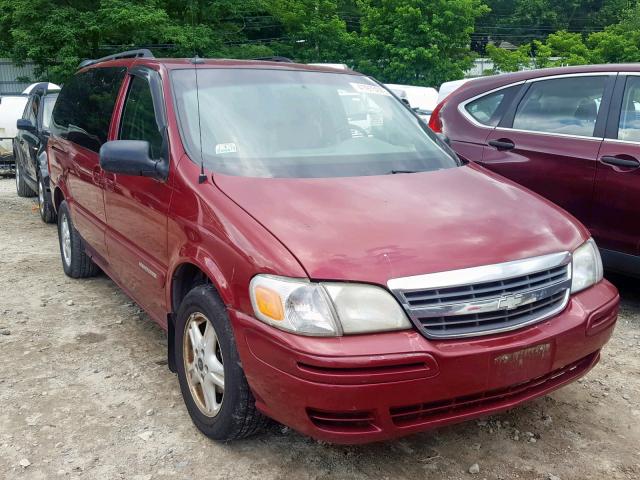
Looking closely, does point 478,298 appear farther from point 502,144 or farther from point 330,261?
point 502,144

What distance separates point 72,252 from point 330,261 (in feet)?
11.8

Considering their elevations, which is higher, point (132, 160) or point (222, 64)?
point (222, 64)

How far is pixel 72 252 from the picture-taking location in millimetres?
5379

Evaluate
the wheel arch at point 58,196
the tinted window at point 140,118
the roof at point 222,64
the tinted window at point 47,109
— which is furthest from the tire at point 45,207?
the tinted window at point 140,118

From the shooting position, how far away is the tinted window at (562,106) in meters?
4.80

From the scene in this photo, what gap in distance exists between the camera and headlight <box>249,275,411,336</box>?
7.72 ft

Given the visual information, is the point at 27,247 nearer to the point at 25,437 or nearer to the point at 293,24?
the point at 25,437

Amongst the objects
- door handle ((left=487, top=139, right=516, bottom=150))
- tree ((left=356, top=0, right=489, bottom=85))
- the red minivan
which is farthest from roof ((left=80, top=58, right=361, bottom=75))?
tree ((left=356, top=0, right=489, bottom=85))

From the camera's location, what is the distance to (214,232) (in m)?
2.76

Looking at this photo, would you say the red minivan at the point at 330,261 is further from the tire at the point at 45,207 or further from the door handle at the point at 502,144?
the tire at the point at 45,207

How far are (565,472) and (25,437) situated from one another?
2.40 meters

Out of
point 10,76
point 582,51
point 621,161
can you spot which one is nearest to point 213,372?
point 621,161

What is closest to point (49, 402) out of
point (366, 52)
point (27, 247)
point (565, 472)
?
point (565, 472)

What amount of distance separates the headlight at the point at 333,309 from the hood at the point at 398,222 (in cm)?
5
